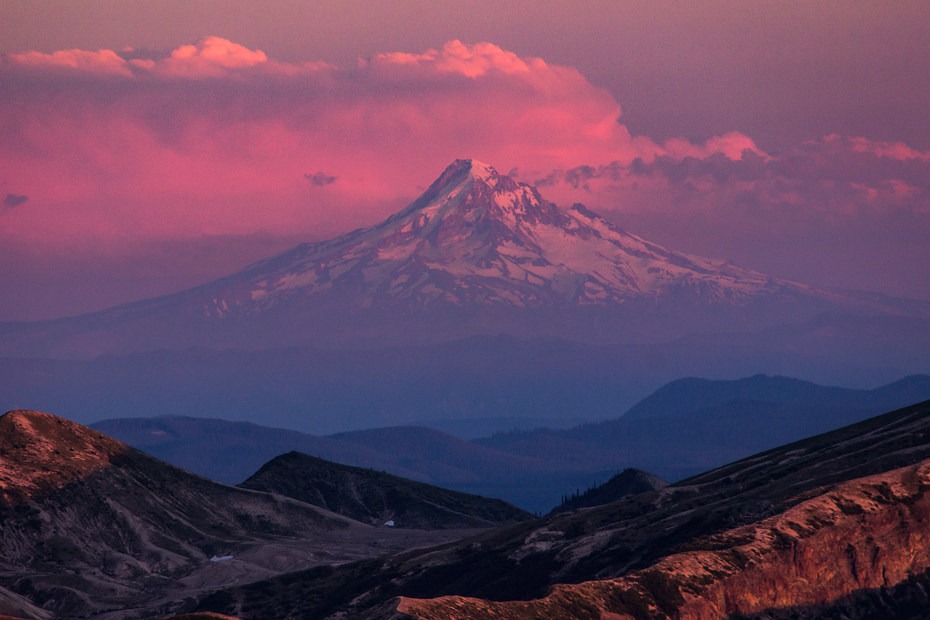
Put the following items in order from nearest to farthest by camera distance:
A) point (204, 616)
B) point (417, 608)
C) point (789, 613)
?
1. point (204, 616)
2. point (417, 608)
3. point (789, 613)

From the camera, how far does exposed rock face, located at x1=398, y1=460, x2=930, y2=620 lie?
150875mm

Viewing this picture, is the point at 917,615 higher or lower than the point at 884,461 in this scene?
lower

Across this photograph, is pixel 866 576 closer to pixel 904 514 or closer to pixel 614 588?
pixel 904 514

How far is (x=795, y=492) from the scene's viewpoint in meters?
198

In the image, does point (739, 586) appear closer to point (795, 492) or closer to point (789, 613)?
point (789, 613)

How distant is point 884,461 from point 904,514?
2655cm

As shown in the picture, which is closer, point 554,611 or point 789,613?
point 554,611

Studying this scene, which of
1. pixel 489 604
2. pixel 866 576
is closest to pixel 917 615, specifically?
pixel 866 576

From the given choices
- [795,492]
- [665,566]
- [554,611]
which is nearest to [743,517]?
[795,492]

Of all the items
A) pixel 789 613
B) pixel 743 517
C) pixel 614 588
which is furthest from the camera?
pixel 743 517

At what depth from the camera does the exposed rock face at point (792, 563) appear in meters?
151

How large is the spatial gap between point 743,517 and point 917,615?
32.9 meters

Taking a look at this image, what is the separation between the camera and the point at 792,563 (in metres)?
166

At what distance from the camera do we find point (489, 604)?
467 feet
